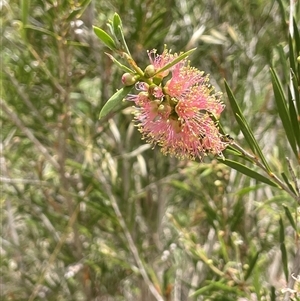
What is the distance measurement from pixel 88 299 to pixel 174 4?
75cm

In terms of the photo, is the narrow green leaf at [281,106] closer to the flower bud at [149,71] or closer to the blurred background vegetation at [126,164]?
the flower bud at [149,71]

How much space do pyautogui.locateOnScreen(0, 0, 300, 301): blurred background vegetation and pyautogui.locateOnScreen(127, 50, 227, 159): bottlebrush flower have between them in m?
0.35

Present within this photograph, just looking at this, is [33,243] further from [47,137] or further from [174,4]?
[174,4]

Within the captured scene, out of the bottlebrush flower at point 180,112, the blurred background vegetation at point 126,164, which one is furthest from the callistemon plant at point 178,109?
the blurred background vegetation at point 126,164

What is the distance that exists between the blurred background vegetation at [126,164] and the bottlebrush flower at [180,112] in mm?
346

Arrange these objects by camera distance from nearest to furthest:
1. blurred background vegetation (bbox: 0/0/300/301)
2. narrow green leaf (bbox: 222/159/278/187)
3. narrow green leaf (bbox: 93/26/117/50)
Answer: narrow green leaf (bbox: 93/26/117/50)
narrow green leaf (bbox: 222/159/278/187)
blurred background vegetation (bbox: 0/0/300/301)

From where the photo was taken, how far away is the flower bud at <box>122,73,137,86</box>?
344mm

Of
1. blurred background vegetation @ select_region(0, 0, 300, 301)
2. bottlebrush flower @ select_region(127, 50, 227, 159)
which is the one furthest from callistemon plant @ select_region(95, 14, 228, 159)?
blurred background vegetation @ select_region(0, 0, 300, 301)

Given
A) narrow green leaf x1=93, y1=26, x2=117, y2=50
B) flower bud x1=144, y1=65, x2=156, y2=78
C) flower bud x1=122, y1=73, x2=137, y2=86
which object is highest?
narrow green leaf x1=93, y1=26, x2=117, y2=50

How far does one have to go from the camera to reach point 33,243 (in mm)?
1318

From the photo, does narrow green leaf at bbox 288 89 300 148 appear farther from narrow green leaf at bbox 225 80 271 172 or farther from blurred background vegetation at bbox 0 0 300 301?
blurred background vegetation at bbox 0 0 300 301

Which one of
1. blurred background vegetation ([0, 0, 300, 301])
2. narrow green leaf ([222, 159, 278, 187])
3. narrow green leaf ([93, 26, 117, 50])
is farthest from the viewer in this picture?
blurred background vegetation ([0, 0, 300, 301])

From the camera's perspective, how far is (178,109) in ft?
1.27

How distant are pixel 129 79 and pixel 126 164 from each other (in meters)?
0.69
